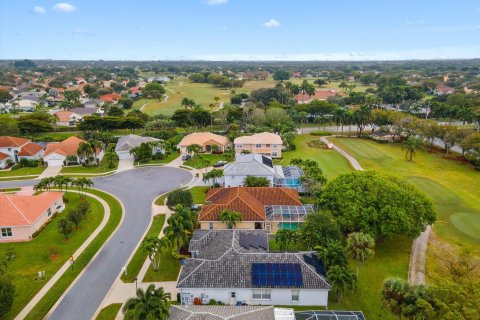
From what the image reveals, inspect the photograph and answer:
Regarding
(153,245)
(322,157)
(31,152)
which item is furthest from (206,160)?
(31,152)

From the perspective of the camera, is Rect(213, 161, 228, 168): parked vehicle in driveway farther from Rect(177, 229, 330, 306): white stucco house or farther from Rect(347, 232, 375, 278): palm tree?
Rect(347, 232, 375, 278): palm tree

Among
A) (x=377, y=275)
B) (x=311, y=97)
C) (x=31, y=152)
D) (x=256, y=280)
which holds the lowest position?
(x=377, y=275)

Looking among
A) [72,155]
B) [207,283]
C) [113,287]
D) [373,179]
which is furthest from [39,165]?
[373,179]

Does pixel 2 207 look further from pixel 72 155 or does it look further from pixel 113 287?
pixel 72 155

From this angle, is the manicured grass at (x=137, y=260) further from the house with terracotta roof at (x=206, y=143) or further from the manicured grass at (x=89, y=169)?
the house with terracotta roof at (x=206, y=143)

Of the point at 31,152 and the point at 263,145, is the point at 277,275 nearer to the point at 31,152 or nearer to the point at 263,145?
the point at 263,145
